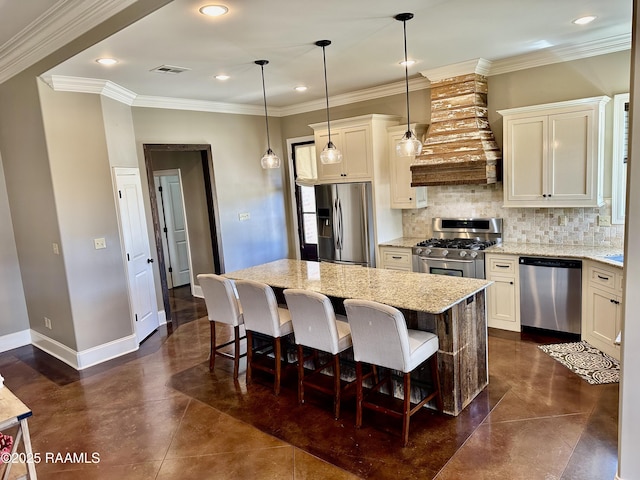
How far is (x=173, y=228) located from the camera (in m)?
7.43

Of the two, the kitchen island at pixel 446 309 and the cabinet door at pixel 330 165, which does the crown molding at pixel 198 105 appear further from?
the kitchen island at pixel 446 309

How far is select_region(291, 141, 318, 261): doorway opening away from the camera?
263 inches

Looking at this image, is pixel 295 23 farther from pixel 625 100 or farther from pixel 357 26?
pixel 625 100

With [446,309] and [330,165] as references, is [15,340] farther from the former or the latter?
[446,309]

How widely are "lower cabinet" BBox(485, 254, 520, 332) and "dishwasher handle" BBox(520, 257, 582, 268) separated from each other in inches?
4.4

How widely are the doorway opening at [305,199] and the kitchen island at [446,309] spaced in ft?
10.8

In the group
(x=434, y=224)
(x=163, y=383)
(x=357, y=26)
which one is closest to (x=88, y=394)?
(x=163, y=383)

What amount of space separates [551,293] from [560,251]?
0.42 m

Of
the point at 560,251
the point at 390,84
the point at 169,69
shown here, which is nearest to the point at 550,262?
the point at 560,251

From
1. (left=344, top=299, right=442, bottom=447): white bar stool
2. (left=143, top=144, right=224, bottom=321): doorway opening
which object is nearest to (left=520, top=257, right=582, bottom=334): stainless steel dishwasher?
(left=344, top=299, right=442, bottom=447): white bar stool

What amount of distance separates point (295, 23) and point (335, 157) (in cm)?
108

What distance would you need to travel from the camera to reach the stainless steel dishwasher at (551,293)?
13.4ft

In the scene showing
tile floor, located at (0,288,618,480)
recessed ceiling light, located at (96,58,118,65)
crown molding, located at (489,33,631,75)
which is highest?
recessed ceiling light, located at (96,58,118,65)

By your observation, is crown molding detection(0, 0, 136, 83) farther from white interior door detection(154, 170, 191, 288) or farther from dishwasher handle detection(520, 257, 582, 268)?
dishwasher handle detection(520, 257, 582, 268)
